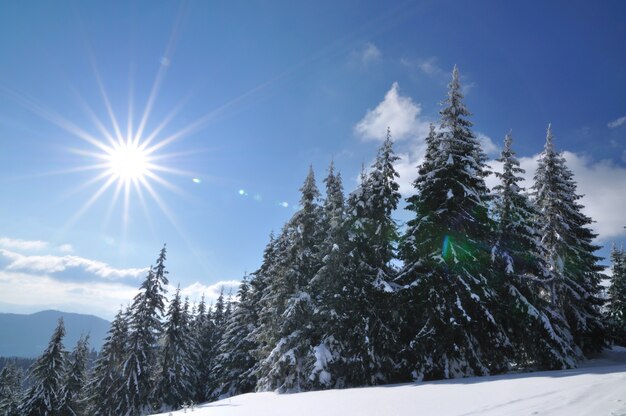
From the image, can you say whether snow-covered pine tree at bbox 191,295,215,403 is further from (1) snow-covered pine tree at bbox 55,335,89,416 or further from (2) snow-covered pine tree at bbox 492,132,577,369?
(2) snow-covered pine tree at bbox 492,132,577,369

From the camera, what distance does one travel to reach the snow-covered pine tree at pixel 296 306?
2172 cm

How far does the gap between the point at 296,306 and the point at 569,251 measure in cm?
1941

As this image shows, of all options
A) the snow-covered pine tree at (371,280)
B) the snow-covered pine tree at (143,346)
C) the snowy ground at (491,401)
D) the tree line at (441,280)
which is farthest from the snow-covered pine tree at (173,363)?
the snowy ground at (491,401)

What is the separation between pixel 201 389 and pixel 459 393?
47.1 m

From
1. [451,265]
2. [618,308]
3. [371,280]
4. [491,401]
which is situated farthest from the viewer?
[371,280]

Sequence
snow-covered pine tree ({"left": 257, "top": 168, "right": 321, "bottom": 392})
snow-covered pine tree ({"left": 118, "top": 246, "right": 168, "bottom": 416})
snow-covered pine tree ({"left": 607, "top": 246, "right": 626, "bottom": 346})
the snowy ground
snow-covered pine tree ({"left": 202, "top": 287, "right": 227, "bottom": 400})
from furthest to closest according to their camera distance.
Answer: snow-covered pine tree ({"left": 202, "top": 287, "right": 227, "bottom": 400})
snow-covered pine tree ({"left": 118, "top": 246, "right": 168, "bottom": 416})
snow-covered pine tree ({"left": 257, "top": 168, "right": 321, "bottom": 392})
snow-covered pine tree ({"left": 607, "top": 246, "right": 626, "bottom": 346})
the snowy ground

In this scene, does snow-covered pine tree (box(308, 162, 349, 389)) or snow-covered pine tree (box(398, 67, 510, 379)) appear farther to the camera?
snow-covered pine tree (box(308, 162, 349, 389))

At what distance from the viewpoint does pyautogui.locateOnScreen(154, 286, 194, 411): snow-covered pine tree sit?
37.1 m

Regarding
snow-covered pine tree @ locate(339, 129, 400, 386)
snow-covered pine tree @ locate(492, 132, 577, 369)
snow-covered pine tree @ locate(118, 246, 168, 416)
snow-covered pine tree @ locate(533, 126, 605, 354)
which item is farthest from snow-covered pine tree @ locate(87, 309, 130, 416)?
snow-covered pine tree @ locate(533, 126, 605, 354)

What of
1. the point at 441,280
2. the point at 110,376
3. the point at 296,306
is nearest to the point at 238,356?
the point at 110,376

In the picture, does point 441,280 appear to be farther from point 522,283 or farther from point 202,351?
point 202,351

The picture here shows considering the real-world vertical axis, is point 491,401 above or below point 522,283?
below

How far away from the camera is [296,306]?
74.8 feet

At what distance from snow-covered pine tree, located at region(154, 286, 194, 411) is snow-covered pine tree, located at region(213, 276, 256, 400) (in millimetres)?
4037
